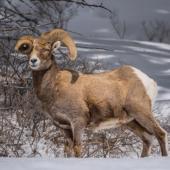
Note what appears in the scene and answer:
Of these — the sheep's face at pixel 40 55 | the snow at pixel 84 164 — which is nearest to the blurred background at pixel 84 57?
the sheep's face at pixel 40 55

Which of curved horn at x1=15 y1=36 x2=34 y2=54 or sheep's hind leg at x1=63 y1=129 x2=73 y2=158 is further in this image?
sheep's hind leg at x1=63 y1=129 x2=73 y2=158

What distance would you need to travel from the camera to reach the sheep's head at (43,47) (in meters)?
7.39

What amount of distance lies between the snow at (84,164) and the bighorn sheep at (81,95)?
4.53 ft

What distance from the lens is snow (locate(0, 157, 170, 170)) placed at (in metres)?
5.69

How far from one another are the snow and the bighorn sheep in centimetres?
138

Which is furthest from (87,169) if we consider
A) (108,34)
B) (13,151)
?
(108,34)

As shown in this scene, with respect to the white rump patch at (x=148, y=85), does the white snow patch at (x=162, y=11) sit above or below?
above

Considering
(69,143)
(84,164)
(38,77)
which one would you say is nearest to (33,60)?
(38,77)

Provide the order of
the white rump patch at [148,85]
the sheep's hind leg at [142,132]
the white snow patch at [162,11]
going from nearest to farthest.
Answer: the white rump patch at [148,85] < the sheep's hind leg at [142,132] < the white snow patch at [162,11]

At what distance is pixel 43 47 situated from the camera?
747 cm

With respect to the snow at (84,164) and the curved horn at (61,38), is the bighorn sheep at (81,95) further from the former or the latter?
the snow at (84,164)

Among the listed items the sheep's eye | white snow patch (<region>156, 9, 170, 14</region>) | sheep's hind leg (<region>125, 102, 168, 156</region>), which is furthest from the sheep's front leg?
white snow patch (<region>156, 9, 170, 14</region>)

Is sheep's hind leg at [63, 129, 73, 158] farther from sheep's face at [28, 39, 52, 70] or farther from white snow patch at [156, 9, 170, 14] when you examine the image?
white snow patch at [156, 9, 170, 14]

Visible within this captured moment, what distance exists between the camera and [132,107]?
7.55m
